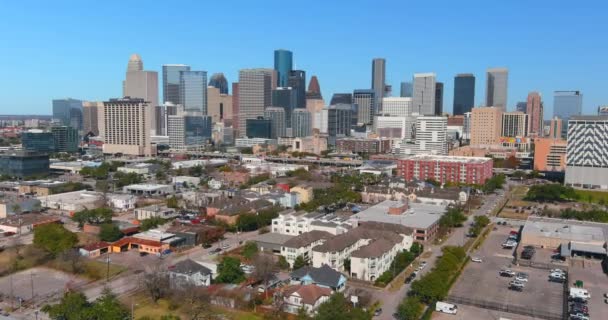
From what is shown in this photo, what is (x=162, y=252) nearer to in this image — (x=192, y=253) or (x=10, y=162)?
(x=192, y=253)

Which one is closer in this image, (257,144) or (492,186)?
(492,186)

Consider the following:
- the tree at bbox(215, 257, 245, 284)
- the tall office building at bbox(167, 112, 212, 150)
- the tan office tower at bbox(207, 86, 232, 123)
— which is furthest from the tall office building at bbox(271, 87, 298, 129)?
the tree at bbox(215, 257, 245, 284)

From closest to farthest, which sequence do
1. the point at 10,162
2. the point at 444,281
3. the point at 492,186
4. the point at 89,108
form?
the point at 444,281
the point at 492,186
the point at 10,162
the point at 89,108

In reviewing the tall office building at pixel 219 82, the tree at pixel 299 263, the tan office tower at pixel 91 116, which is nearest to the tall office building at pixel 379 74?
the tall office building at pixel 219 82

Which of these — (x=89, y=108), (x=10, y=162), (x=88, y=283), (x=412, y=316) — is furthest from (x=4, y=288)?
(x=89, y=108)

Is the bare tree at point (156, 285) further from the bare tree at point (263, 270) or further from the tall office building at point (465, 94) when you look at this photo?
the tall office building at point (465, 94)

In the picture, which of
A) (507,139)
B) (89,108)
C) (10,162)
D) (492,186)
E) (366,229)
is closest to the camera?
(366,229)

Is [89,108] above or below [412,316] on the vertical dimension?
above

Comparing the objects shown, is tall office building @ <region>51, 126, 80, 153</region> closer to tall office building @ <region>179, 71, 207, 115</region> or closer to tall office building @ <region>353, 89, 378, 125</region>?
tall office building @ <region>179, 71, 207, 115</region>
